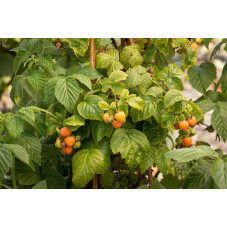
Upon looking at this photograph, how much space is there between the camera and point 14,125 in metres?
0.87

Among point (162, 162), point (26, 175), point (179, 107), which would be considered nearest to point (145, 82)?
point (179, 107)

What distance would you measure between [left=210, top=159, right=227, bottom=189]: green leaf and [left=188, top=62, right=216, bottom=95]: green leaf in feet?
1.57

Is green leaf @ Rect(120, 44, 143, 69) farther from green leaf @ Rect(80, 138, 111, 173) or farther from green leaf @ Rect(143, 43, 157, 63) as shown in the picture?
green leaf @ Rect(80, 138, 111, 173)

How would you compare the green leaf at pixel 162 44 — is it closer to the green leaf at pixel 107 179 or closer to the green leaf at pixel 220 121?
A: the green leaf at pixel 220 121

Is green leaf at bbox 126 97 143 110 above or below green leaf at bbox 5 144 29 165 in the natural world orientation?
above

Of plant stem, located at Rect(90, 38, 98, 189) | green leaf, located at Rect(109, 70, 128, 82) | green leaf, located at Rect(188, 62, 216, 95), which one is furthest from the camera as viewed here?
green leaf, located at Rect(188, 62, 216, 95)

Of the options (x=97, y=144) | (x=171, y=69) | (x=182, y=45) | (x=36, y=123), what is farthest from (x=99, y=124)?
(x=182, y=45)

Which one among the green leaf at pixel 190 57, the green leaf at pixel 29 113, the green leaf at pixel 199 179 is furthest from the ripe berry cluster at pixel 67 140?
the green leaf at pixel 190 57

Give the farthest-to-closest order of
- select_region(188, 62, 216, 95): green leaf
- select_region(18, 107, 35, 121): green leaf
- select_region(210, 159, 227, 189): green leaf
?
select_region(188, 62, 216, 95): green leaf
select_region(18, 107, 35, 121): green leaf
select_region(210, 159, 227, 189): green leaf

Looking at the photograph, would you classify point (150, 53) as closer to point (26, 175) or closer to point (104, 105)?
point (104, 105)

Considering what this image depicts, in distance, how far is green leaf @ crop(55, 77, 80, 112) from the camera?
92 cm

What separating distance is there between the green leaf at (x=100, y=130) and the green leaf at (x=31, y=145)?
153 millimetres

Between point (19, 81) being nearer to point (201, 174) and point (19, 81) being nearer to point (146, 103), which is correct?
point (146, 103)

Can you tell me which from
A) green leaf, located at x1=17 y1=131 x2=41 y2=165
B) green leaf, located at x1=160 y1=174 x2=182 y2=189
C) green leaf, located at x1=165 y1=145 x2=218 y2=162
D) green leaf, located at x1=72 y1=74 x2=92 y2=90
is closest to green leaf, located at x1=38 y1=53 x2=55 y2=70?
green leaf, located at x1=72 y1=74 x2=92 y2=90
